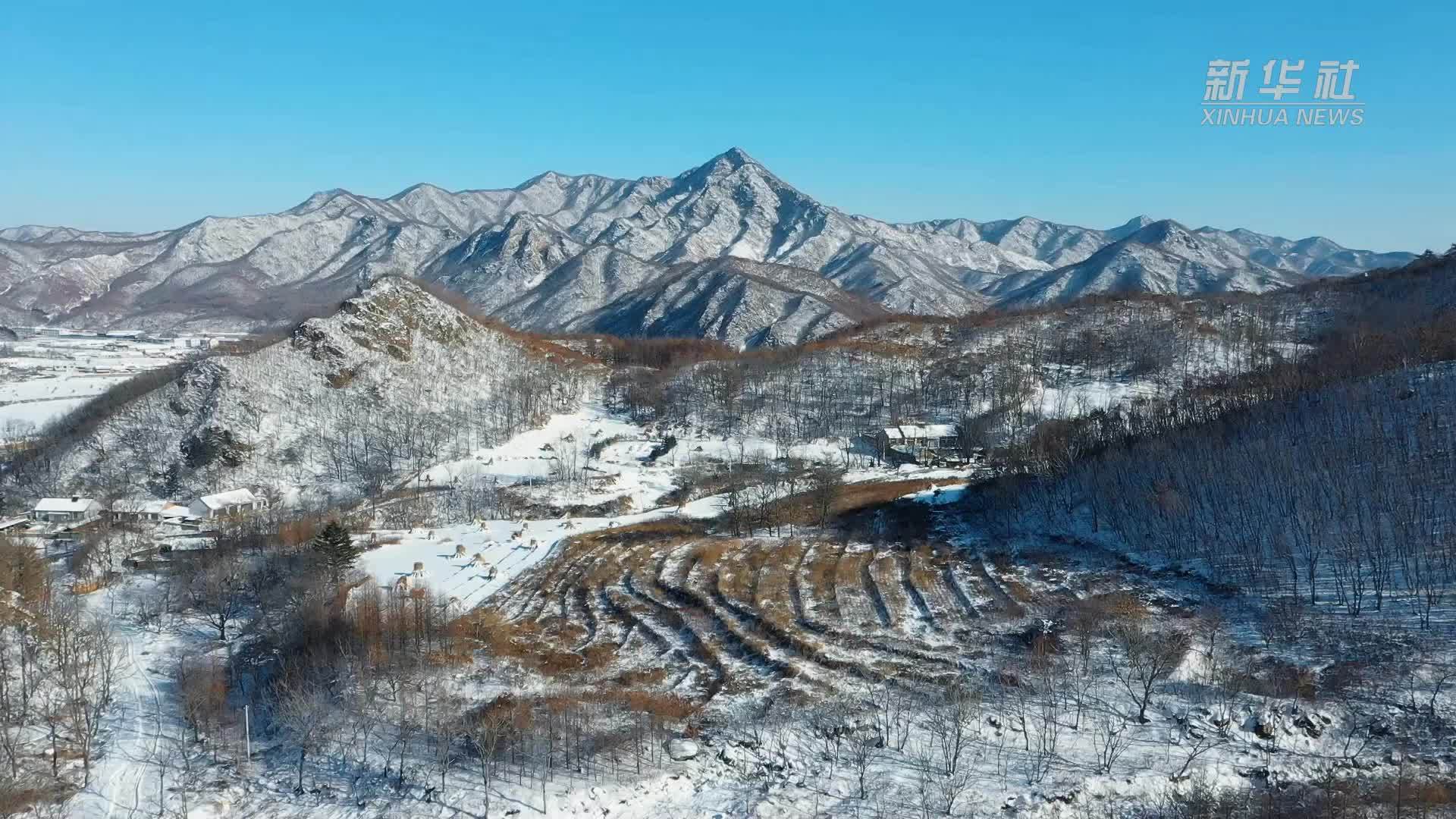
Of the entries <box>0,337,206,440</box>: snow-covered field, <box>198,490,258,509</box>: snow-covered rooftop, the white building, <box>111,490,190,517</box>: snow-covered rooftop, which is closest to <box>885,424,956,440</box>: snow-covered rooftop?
the white building

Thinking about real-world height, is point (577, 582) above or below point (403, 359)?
below

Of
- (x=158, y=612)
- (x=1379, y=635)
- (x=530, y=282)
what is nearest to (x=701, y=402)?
(x=158, y=612)

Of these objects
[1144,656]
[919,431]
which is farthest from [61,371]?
[1144,656]

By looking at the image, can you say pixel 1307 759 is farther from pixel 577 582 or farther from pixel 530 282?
pixel 530 282

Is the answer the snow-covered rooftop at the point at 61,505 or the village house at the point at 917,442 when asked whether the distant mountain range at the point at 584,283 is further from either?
the snow-covered rooftop at the point at 61,505

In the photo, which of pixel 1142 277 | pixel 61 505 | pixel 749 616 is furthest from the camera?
pixel 1142 277

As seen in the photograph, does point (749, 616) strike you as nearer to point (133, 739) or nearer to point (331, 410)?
point (133, 739)
